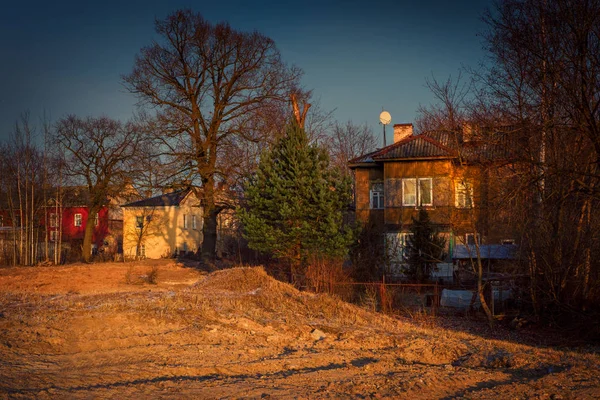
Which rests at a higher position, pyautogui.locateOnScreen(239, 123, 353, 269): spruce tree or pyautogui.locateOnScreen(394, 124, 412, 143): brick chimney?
pyautogui.locateOnScreen(394, 124, 412, 143): brick chimney

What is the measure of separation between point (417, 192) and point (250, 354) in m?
20.2

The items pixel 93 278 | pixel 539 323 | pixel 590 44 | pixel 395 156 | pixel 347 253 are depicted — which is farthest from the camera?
pixel 395 156

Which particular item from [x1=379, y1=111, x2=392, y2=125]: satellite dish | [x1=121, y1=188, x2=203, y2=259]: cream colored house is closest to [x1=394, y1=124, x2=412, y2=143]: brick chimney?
[x1=379, y1=111, x2=392, y2=125]: satellite dish

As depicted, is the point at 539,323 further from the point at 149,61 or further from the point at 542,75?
the point at 149,61

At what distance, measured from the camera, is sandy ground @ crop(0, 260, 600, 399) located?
700cm

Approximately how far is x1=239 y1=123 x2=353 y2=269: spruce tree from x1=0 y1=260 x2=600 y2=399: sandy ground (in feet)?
20.1

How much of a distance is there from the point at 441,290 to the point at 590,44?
9.12 meters

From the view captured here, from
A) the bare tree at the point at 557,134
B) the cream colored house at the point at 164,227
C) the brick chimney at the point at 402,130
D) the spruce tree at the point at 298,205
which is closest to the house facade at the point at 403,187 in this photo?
the brick chimney at the point at 402,130

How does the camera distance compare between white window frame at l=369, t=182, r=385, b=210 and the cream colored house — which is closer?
white window frame at l=369, t=182, r=385, b=210

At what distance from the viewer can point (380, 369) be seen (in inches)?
328

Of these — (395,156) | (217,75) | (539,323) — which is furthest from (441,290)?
(217,75)

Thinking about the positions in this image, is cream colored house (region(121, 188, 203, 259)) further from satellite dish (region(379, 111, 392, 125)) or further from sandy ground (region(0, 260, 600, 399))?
sandy ground (region(0, 260, 600, 399))

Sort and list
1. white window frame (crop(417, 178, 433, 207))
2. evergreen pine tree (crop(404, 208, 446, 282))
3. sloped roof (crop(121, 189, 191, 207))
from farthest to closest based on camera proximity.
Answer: sloped roof (crop(121, 189, 191, 207))
white window frame (crop(417, 178, 433, 207))
evergreen pine tree (crop(404, 208, 446, 282))

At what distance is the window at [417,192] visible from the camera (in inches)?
1113
